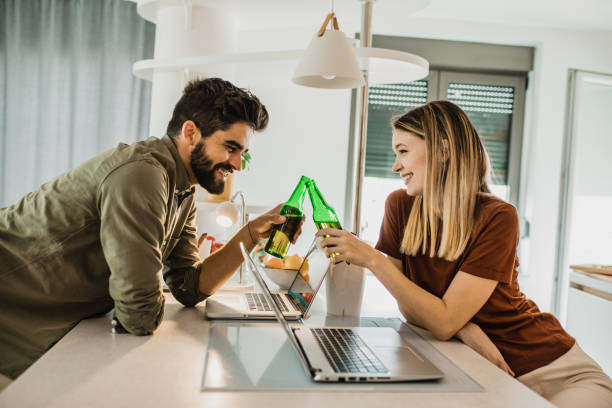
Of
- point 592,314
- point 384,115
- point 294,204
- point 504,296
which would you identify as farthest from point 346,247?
point 384,115

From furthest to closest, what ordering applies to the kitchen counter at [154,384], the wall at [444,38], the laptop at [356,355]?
the wall at [444,38], the laptop at [356,355], the kitchen counter at [154,384]

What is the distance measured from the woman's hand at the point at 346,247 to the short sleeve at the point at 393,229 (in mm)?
278

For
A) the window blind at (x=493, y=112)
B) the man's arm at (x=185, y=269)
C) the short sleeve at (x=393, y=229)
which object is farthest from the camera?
the window blind at (x=493, y=112)

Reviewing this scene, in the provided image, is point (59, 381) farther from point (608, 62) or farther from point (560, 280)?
point (608, 62)

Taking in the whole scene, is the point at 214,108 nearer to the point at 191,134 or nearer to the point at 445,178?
the point at 191,134

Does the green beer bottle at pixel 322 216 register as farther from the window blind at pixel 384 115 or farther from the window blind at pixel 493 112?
the window blind at pixel 493 112

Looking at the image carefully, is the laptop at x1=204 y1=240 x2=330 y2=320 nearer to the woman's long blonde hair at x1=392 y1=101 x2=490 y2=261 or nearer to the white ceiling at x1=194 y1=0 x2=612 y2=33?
the woman's long blonde hair at x1=392 y1=101 x2=490 y2=261

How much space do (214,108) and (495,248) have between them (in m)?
0.82

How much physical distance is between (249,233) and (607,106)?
3.39 m

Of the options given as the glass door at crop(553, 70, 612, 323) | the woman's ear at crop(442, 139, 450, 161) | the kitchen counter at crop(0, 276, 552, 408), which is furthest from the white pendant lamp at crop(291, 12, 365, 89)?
the glass door at crop(553, 70, 612, 323)

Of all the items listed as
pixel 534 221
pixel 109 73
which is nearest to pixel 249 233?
pixel 109 73

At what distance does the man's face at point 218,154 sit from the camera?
142 centimetres

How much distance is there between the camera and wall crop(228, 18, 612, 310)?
11.5 ft

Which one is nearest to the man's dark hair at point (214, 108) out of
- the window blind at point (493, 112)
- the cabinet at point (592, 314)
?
the cabinet at point (592, 314)
